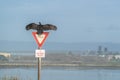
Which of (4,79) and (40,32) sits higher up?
(40,32)

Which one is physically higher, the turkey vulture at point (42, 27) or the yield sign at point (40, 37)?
the turkey vulture at point (42, 27)

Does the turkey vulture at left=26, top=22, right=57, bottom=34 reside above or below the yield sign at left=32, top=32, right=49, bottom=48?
above

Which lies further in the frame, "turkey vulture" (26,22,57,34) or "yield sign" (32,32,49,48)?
"turkey vulture" (26,22,57,34)

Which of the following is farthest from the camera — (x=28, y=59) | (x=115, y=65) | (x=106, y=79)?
(x=28, y=59)

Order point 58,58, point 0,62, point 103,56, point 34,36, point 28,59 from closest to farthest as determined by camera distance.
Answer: point 34,36
point 0,62
point 28,59
point 58,58
point 103,56

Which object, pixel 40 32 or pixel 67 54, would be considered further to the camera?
pixel 67 54

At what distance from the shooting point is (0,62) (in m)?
102

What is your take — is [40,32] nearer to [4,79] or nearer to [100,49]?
[4,79]

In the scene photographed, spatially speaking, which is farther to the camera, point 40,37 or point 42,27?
point 42,27

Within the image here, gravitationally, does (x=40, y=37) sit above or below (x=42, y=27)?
below

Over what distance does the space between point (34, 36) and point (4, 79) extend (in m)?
7.13

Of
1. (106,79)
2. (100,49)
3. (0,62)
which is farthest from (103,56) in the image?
(106,79)

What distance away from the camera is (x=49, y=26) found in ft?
59.8

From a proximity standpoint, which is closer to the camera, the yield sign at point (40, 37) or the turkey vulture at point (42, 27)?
the yield sign at point (40, 37)
